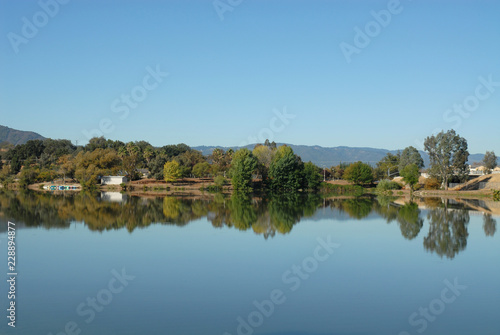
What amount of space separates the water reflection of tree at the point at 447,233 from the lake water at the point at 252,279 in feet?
0.30

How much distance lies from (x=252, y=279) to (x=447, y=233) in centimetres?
1284

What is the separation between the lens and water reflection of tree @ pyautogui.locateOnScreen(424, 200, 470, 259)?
17.6 meters

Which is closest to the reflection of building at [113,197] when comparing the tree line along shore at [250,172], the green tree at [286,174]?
the tree line along shore at [250,172]

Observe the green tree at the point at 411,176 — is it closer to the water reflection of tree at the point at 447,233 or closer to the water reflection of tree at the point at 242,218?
the water reflection of tree at the point at 242,218

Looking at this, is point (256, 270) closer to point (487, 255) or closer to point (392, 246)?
point (392, 246)

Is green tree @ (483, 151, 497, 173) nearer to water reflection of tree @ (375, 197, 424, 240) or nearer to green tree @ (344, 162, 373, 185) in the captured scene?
green tree @ (344, 162, 373, 185)

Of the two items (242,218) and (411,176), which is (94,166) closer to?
(242,218)

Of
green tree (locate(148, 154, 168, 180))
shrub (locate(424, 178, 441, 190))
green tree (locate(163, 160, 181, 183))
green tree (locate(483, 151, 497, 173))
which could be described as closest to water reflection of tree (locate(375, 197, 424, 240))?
shrub (locate(424, 178, 441, 190))

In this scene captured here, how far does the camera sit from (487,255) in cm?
1658


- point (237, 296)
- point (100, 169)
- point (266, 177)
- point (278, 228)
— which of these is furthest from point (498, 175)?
point (237, 296)

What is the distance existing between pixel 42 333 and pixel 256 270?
6.50 metres

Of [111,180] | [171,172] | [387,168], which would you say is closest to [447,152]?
[387,168]

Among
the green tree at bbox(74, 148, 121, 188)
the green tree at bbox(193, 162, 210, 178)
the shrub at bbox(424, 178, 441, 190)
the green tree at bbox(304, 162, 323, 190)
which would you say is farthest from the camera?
the green tree at bbox(193, 162, 210, 178)

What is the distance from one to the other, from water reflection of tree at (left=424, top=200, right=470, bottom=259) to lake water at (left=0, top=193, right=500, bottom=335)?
3.6 inches
